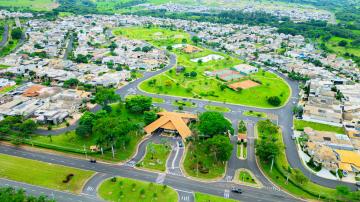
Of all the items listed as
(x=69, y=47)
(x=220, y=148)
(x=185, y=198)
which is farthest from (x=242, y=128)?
(x=69, y=47)

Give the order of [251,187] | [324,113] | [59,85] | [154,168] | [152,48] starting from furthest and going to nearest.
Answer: [152,48]
[59,85]
[324,113]
[154,168]
[251,187]

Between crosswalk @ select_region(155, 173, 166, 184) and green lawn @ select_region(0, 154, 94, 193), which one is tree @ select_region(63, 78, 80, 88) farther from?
crosswalk @ select_region(155, 173, 166, 184)

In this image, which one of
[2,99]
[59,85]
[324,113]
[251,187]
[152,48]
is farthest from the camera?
[152,48]

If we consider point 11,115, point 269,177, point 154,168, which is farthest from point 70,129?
point 269,177

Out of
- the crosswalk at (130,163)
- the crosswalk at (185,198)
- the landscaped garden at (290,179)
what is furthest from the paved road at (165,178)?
the landscaped garden at (290,179)

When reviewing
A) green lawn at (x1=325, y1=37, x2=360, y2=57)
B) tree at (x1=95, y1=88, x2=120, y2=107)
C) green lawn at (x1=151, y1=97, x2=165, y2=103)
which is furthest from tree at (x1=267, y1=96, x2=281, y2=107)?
green lawn at (x1=325, y1=37, x2=360, y2=57)

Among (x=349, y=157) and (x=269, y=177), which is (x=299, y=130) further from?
(x=269, y=177)

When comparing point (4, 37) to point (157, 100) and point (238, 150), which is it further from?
point (238, 150)
